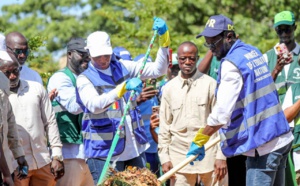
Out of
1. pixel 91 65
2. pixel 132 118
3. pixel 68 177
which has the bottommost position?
pixel 68 177

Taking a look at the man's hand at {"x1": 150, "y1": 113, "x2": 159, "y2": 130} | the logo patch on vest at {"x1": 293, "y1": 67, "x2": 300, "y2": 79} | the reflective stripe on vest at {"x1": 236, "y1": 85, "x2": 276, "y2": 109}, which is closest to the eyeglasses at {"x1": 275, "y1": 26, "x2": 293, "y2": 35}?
the logo patch on vest at {"x1": 293, "y1": 67, "x2": 300, "y2": 79}

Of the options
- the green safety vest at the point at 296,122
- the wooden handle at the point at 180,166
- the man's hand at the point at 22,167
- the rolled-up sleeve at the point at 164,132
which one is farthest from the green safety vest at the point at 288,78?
the man's hand at the point at 22,167

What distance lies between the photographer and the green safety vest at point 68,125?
9703mm

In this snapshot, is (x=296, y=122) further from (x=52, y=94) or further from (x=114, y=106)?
(x=52, y=94)

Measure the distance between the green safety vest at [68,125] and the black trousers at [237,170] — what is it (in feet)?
5.69

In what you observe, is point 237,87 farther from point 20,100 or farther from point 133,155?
point 20,100

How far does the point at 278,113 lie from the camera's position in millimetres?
7957

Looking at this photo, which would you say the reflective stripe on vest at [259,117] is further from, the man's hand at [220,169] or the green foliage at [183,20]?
the green foliage at [183,20]

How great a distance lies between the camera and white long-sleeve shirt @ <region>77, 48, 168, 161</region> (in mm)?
8750

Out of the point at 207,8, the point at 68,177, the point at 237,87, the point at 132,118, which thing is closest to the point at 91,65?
the point at 132,118

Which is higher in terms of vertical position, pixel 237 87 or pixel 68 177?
pixel 237 87

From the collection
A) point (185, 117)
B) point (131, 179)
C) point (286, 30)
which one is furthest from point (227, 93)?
point (286, 30)

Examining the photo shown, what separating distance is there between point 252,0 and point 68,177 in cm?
1088

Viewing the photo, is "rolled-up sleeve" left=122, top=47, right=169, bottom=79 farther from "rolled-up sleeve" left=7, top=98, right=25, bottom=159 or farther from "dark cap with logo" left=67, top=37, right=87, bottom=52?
"rolled-up sleeve" left=7, top=98, right=25, bottom=159
